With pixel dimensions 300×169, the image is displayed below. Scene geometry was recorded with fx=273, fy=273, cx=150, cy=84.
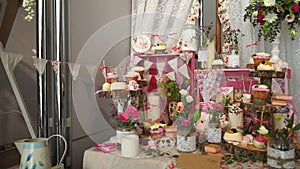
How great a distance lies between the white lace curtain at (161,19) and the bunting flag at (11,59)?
0.88 m

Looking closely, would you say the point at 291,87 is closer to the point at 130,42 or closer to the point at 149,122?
the point at 149,122

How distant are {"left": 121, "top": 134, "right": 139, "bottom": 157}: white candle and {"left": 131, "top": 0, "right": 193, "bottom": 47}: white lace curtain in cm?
83

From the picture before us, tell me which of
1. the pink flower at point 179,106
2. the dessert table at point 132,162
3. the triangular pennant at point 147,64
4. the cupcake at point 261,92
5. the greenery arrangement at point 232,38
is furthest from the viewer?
the triangular pennant at point 147,64

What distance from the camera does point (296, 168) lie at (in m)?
1.07

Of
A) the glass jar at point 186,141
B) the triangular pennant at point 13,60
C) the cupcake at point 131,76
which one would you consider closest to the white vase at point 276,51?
the glass jar at point 186,141

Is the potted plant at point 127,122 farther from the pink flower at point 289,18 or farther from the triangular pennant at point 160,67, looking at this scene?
the pink flower at point 289,18

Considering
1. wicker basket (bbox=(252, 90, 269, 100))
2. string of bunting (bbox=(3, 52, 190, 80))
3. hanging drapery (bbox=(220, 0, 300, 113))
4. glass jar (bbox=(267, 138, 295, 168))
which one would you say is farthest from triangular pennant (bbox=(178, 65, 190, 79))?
glass jar (bbox=(267, 138, 295, 168))

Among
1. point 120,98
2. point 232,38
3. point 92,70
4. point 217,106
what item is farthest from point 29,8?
point 232,38

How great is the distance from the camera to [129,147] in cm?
123

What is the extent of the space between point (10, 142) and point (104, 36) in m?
0.85

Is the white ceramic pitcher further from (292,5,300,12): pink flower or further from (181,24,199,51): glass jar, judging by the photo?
(292,5,300,12): pink flower

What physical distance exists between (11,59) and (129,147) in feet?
2.25

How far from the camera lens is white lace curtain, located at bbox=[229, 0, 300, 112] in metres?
1.60

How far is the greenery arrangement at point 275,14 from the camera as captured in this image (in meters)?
1.40
